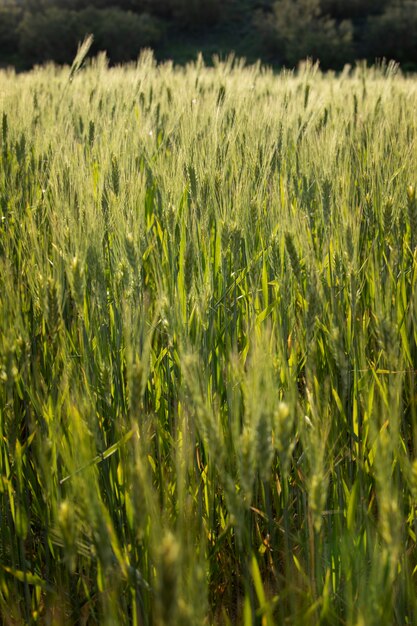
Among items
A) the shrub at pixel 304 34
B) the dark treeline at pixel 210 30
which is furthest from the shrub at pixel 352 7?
the shrub at pixel 304 34

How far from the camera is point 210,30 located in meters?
21.6

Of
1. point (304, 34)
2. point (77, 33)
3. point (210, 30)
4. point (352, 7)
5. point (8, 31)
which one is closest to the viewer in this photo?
point (304, 34)

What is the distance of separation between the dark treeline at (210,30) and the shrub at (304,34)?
0.09ft

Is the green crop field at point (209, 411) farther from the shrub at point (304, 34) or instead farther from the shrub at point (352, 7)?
the shrub at point (352, 7)

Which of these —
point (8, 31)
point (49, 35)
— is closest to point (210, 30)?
point (49, 35)

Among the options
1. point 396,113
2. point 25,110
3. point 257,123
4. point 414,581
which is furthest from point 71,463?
point 396,113

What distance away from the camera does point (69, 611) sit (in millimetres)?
953

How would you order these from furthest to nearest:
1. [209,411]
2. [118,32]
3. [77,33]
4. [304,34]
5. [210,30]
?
[210,30] → [77,33] → [304,34] → [118,32] → [209,411]

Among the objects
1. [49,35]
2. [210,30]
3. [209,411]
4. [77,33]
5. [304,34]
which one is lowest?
[209,411]

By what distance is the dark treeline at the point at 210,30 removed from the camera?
18.3 meters

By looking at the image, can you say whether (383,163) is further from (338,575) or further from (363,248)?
(338,575)

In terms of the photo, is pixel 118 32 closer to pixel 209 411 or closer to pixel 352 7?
pixel 352 7

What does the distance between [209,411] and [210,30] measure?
23.0m

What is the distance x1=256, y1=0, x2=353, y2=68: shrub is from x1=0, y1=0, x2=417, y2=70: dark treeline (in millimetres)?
28
